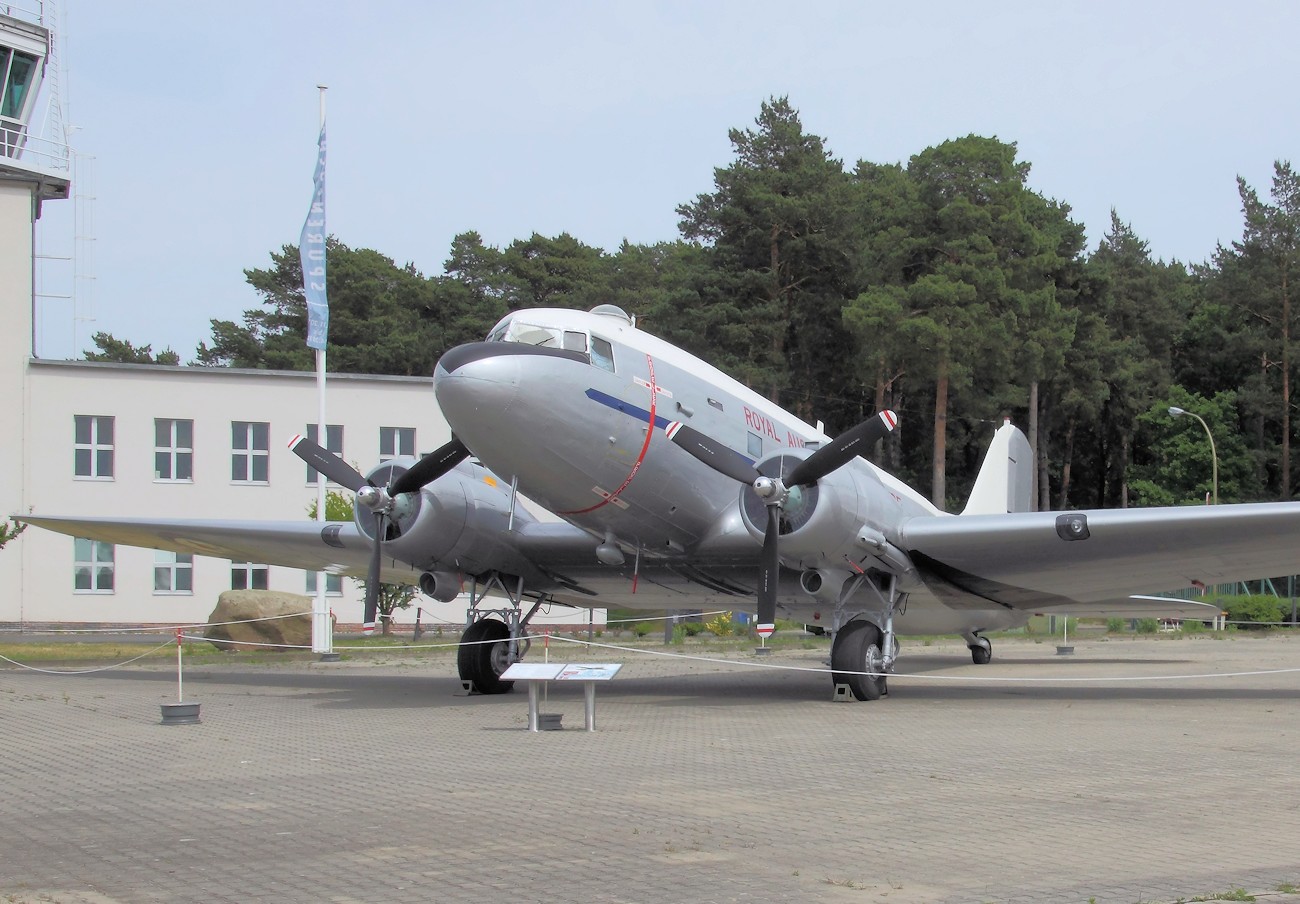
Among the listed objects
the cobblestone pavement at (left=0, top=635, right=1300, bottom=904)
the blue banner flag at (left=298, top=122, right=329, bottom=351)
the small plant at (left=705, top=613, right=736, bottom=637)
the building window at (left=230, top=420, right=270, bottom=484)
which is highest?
the blue banner flag at (left=298, top=122, right=329, bottom=351)

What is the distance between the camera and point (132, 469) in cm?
4412

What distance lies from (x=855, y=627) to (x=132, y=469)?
113 feet

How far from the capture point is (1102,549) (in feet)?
52.8

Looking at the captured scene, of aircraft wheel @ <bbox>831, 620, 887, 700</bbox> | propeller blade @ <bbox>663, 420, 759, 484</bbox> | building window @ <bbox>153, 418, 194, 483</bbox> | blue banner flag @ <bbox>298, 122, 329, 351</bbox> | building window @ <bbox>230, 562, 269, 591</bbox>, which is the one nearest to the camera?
propeller blade @ <bbox>663, 420, 759, 484</bbox>

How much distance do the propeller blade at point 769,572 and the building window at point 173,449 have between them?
113 feet

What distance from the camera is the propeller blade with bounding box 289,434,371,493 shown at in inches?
698

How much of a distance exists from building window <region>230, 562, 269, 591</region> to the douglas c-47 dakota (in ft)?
85.5

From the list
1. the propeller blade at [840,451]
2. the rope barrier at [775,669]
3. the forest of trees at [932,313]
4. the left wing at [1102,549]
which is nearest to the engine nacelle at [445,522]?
the rope barrier at [775,669]

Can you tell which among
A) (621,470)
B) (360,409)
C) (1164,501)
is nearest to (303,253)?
(621,470)

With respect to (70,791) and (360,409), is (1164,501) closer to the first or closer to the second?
(360,409)

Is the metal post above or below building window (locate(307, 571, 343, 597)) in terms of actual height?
below

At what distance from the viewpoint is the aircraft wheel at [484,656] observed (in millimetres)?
17641

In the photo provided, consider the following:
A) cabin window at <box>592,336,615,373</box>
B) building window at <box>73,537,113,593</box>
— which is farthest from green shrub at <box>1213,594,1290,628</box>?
building window at <box>73,537,113,593</box>

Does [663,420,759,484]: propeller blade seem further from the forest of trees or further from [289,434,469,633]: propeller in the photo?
the forest of trees
